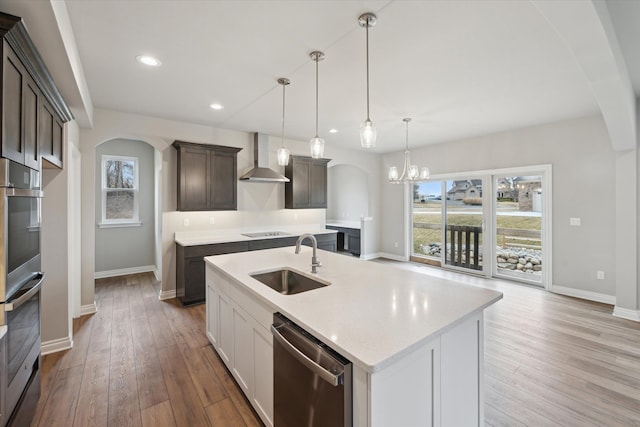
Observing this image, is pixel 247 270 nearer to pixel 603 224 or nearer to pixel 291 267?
pixel 291 267

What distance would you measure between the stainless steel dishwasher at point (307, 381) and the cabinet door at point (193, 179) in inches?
127

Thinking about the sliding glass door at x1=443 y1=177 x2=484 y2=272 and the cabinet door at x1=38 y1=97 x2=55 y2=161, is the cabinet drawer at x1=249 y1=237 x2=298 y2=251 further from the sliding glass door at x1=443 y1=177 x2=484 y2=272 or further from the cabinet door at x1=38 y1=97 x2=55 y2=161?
the sliding glass door at x1=443 y1=177 x2=484 y2=272

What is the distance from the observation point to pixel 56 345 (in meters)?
2.75

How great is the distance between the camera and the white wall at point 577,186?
399 centimetres

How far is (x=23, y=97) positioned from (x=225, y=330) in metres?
2.04

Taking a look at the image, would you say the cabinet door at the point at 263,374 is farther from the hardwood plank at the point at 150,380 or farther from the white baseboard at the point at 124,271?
the white baseboard at the point at 124,271

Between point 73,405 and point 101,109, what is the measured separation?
11.3 feet

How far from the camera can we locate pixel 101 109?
3721 millimetres

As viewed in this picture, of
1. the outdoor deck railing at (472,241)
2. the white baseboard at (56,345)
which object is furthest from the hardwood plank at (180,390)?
the outdoor deck railing at (472,241)

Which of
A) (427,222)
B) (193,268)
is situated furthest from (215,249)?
(427,222)

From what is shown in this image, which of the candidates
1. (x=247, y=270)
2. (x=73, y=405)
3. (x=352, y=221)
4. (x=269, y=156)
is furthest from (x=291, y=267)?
(x=352, y=221)

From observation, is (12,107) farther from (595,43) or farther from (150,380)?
(595,43)

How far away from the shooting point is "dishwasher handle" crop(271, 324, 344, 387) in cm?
107

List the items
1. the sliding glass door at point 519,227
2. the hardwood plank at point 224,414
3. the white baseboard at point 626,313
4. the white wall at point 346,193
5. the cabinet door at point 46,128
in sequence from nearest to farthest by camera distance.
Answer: the hardwood plank at point 224,414, the cabinet door at point 46,128, the white baseboard at point 626,313, the sliding glass door at point 519,227, the white wall at point 346,193
